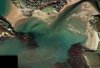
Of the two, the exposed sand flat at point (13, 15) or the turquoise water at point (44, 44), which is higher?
the exposed sand flat at point (13, 15)

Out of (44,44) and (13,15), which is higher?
(13,15)

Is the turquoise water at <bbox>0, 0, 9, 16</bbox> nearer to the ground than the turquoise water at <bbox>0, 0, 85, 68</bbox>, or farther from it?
farther from it

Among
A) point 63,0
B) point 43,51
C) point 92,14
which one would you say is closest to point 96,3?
point 92,14

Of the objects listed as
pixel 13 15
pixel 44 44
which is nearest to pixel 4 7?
pixel 13 15

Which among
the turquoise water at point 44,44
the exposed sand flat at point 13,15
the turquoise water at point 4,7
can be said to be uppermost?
the turquoise water at point 4,7

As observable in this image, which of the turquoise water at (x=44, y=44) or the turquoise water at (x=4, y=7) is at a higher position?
the turquoise water at (x=4, y=7)

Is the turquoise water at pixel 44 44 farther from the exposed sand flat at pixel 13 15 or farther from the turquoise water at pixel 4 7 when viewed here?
the turquoise water at pixel 4 7

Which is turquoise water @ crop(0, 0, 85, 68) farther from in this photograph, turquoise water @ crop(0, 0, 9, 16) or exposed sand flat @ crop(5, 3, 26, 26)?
turquoise water @ crop(0, 0, 9, 16)

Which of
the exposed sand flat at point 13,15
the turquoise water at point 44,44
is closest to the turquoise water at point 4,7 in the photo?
the exposed sand flat at point 13,15

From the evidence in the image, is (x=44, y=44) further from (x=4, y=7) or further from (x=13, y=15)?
(x=4, y=7)

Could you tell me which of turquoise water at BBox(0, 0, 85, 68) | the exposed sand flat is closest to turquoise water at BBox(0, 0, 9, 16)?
the exposed sand flat

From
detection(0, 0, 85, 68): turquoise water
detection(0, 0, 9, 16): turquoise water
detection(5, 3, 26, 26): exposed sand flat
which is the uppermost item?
detection(0, 0, 9, 16): turquoise water
